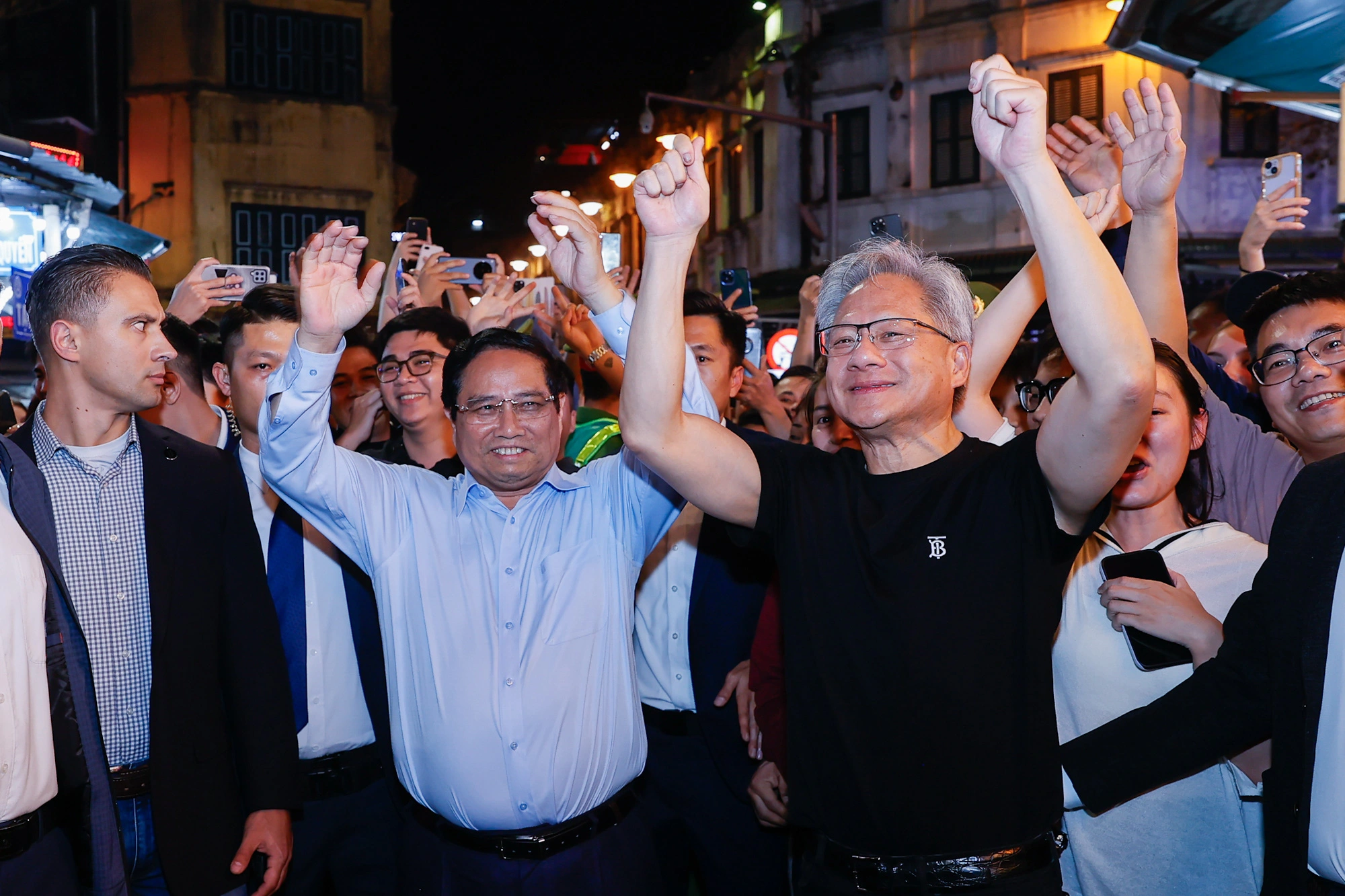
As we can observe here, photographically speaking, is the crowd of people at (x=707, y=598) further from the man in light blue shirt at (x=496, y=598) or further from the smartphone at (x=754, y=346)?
the smartphone at (x=754, y=346)

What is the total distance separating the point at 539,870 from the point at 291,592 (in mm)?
1311

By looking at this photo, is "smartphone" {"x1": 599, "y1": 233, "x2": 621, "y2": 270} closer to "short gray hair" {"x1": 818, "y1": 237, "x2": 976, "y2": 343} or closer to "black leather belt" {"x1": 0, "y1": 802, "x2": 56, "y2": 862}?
"short gray hair" {"x1": 818, "y1": 237, "x2": 976, "y2": 343}

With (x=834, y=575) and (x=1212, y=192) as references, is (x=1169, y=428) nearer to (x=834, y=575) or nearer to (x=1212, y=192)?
(x=834, y=575)

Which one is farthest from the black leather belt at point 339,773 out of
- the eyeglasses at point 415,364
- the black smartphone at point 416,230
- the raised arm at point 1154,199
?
the black smartphone at point 416,230

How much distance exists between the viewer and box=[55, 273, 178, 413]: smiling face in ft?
10.1

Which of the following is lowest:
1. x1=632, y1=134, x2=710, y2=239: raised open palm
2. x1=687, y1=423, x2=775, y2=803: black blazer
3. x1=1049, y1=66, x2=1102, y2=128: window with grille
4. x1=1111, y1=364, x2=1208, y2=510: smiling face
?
x1=687, y1=423, x2=775, y2=803: black blazer

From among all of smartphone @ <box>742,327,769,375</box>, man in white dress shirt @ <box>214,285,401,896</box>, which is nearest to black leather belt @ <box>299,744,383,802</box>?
man in white dress shirt @ <box>214,285,401,896</box>

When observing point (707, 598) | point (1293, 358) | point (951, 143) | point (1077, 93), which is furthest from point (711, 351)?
point (951, 143)

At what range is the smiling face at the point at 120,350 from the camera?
3.06 metres

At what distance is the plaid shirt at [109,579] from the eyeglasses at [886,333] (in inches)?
81.6

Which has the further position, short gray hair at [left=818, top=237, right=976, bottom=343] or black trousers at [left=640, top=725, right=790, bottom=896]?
black trousers at [left=640, top=725, right=790, bottom=896]

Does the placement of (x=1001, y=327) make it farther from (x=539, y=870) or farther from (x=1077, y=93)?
(x=1077, y=93)

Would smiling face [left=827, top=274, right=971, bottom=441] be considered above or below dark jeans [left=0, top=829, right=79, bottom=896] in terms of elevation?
above

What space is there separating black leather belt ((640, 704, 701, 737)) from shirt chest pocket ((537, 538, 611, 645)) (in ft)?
2.41
